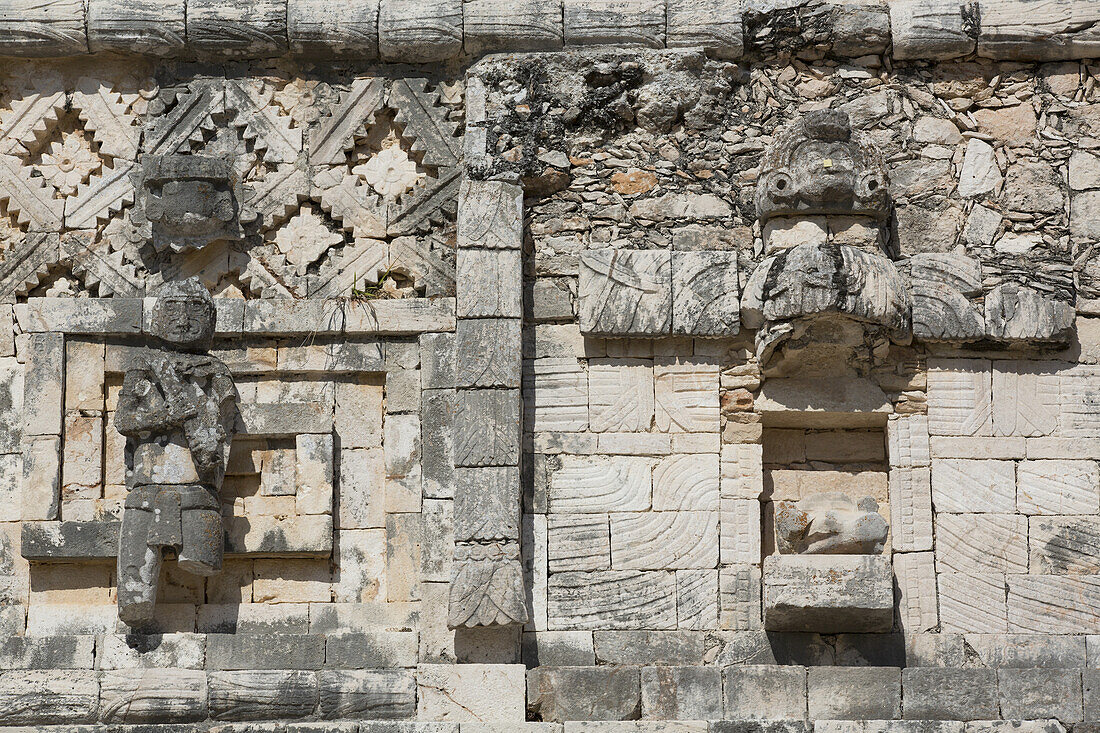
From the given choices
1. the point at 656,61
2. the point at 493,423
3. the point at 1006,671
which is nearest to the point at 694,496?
the point at 493,423

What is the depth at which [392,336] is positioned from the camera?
980 cm

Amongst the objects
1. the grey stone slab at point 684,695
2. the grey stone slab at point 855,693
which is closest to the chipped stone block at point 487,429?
the grey stone slab at point 684,695

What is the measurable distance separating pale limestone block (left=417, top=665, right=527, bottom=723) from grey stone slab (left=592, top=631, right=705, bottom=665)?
0.53 metres

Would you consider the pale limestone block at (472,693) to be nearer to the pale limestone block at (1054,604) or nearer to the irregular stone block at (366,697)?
the irregular stone block at (366,697)

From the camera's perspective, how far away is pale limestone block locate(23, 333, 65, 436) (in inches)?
380

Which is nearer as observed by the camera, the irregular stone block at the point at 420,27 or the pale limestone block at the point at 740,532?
the pale limestone block at the point at 740,532

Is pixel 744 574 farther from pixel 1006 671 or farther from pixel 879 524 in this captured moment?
pixel 1006 671

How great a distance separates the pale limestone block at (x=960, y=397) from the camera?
946cm

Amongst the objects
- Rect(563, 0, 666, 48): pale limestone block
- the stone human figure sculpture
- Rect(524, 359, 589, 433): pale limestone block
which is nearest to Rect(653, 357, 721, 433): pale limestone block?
Rect(524, 359, 589, 433): pale limestone block

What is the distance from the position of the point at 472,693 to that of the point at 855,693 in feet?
6.70

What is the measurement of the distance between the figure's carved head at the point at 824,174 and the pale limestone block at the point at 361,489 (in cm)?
270

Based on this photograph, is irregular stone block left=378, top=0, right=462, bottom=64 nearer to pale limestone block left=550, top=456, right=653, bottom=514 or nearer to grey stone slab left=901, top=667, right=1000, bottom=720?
pale limestone block left=550, top=456, right=653, bottom=514

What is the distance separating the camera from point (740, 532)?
369 inches

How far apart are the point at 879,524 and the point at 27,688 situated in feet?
15.4
